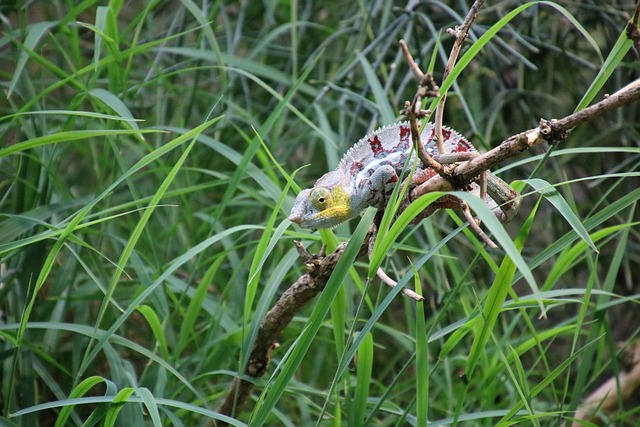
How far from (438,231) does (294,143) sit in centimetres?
48

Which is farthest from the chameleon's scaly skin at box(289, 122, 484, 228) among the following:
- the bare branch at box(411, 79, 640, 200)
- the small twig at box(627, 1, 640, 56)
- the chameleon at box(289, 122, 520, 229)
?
the small twig at box(627, 1, 640, 56)

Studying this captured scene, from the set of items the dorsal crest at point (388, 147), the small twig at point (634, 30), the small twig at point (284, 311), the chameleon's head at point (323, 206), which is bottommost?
the small twig at point (284, 311)

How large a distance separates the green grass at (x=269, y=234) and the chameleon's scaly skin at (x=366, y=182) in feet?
0.14

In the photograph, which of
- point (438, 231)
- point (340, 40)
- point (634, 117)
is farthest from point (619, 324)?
point (340, 40)

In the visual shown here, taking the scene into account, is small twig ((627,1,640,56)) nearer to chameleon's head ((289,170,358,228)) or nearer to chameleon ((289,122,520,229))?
chameleon ((289,122,520,229))

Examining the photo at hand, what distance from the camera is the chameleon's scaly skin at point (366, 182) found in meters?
1.08

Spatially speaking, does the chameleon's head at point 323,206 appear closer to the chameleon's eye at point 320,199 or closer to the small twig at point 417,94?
the chameleon's eye at point 320,199

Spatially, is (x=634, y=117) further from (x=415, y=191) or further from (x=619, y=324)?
(x=415, y=191)

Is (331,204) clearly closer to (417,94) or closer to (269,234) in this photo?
(269,234)

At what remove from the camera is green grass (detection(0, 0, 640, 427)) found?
3.43ft

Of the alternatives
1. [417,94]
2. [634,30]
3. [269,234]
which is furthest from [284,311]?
[634,30]

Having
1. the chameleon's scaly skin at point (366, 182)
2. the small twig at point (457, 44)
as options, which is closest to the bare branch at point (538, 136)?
the small twig at point (457, 44)

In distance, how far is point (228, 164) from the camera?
2146mm

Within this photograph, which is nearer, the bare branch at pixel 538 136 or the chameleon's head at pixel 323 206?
the bare branch at pixel 538 136
